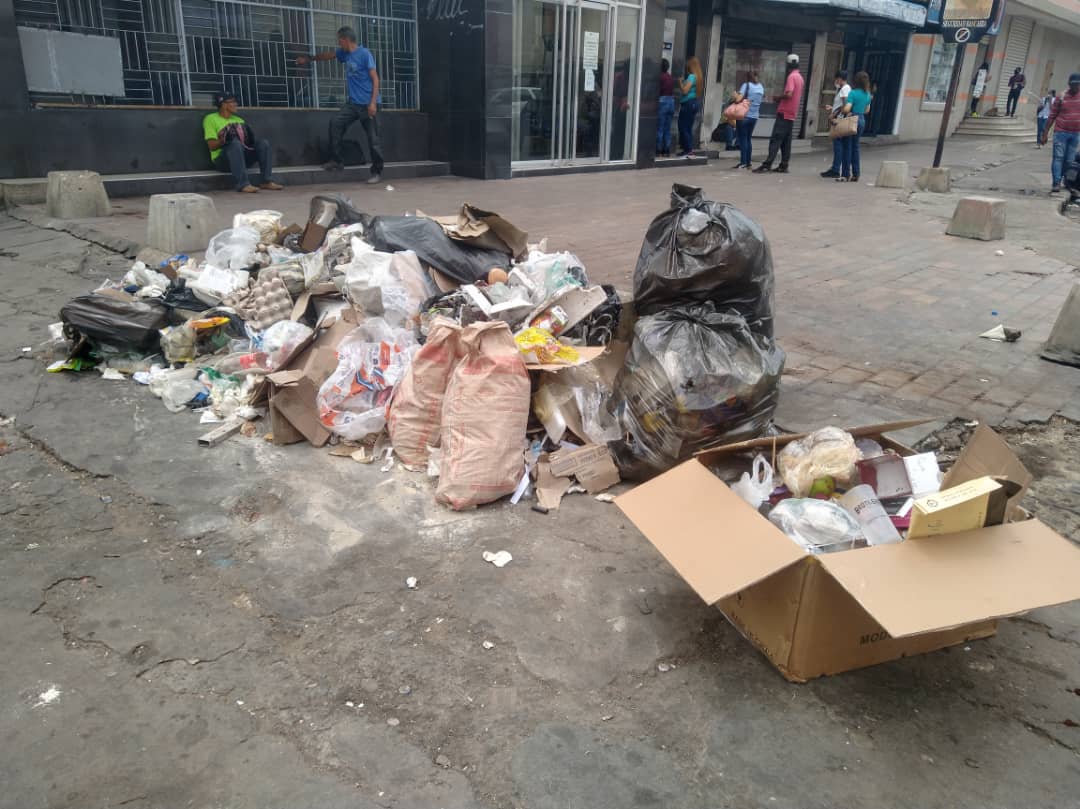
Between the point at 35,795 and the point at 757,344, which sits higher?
the point at 757,344

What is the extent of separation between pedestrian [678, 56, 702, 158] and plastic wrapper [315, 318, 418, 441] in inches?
491

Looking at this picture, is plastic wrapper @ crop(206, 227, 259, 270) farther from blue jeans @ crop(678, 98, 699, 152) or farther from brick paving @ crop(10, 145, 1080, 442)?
blue jeans @ crop(678, 98, 699, 152)

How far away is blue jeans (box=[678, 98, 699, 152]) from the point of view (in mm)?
14938

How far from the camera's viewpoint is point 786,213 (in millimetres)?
10008

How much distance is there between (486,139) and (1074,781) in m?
11.0

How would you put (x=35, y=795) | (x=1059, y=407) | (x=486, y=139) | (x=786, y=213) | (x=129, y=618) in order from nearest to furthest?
(x=35, y=795)
(x=129, y=618)
(x=1059, y=407)
(x=786, y=213)
(x=486, y=139)

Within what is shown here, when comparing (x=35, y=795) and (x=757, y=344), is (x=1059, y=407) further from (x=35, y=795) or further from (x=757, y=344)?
(x=35, y=795)

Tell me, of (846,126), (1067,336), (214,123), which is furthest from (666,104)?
(1067,336)

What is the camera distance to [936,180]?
1270 centimetres

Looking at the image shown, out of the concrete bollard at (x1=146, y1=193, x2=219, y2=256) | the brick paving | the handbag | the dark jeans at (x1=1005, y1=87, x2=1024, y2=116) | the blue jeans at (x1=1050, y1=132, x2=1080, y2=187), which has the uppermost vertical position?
the dark jeans at (x1=1005, y1=87, x2=1024, y2=116)

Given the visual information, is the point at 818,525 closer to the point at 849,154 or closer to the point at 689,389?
the point at 689,389

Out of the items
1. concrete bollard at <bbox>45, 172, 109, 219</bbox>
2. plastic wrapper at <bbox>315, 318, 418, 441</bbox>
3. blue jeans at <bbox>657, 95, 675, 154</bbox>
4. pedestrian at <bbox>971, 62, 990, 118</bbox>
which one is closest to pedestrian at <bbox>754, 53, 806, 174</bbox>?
blue jeans at <bbox>657, 95, 675, 154</bbox>

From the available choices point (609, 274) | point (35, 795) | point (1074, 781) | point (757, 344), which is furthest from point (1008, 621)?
point (609, 274)

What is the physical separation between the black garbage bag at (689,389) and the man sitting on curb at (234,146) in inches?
307
